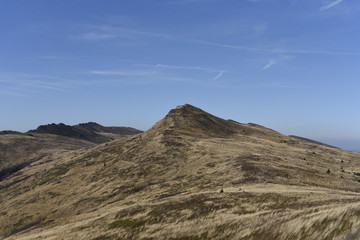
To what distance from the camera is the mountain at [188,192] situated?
2274 cm

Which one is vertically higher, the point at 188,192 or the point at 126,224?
the point at 188,192

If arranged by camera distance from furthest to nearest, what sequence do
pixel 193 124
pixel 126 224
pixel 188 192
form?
pixel 193 124
pixel 188 192
pixel 126 224

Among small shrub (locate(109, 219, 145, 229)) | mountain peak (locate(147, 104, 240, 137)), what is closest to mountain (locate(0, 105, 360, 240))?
small shrub (locate(109, 219, 145, 229))

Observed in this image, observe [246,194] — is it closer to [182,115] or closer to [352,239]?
[352,239]

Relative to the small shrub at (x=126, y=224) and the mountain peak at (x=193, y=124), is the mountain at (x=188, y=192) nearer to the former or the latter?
the small shrub at (x=126, y=224)

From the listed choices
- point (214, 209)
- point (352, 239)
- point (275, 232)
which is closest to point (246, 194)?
point (214, 209)

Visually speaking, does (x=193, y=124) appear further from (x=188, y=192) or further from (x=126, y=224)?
(x=126, y=224)

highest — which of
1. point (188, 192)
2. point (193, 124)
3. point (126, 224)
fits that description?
point (193, 124)

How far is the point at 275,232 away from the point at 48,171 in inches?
3262

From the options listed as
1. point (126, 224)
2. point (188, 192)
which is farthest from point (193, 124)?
point (126, 224)

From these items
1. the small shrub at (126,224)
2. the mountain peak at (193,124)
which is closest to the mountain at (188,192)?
the small shrub at (126,224)

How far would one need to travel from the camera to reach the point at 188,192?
147 feet

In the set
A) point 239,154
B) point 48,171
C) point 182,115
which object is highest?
point 182,115

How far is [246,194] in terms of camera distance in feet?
117
